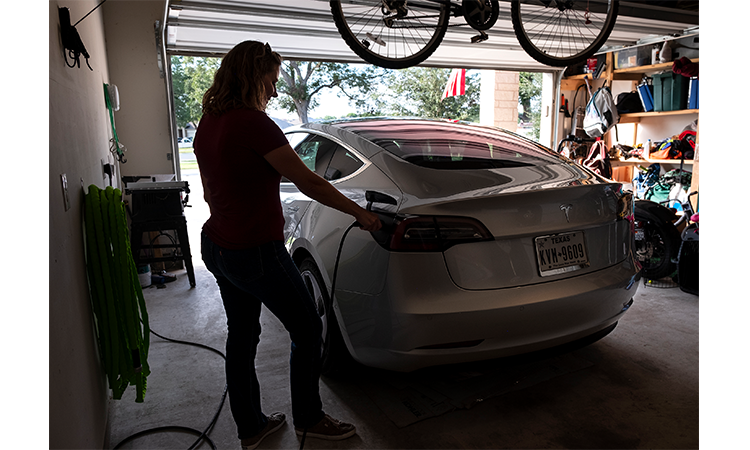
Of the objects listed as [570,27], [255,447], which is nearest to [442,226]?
[255,447]

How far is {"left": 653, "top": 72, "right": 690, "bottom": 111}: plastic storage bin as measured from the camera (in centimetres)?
641

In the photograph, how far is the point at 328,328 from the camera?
8.14 ft

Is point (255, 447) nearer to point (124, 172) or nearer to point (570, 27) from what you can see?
point (124, 172)

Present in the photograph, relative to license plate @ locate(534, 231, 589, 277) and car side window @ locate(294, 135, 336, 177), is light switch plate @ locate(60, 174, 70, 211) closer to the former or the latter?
car side window @ locate(294, 135, 336, 177)

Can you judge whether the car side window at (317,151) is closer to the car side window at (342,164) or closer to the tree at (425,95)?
the car side window at (342,164)

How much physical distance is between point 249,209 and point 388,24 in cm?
247

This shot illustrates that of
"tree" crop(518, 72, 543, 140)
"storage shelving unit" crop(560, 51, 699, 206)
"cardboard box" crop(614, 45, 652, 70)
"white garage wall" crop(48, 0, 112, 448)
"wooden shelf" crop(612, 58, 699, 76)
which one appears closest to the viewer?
"white garage wall" crop(48, 0, 112, 448)

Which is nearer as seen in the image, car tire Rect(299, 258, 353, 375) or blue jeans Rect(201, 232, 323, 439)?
blue jeans Rect(201, 232, 323, 439)

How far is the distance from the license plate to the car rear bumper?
0.05m

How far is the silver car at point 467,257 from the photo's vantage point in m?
1.95

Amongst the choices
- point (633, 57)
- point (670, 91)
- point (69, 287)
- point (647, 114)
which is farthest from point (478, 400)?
point (633, 57)

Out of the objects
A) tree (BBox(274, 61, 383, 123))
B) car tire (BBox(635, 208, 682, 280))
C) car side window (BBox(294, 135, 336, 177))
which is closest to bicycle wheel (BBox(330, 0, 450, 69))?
car side window (BBox(294, 135, 336, 177))

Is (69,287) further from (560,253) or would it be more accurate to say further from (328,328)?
(560,253)

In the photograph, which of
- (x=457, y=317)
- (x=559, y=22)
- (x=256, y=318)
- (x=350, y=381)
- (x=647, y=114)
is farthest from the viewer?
(x=647, y=114)
